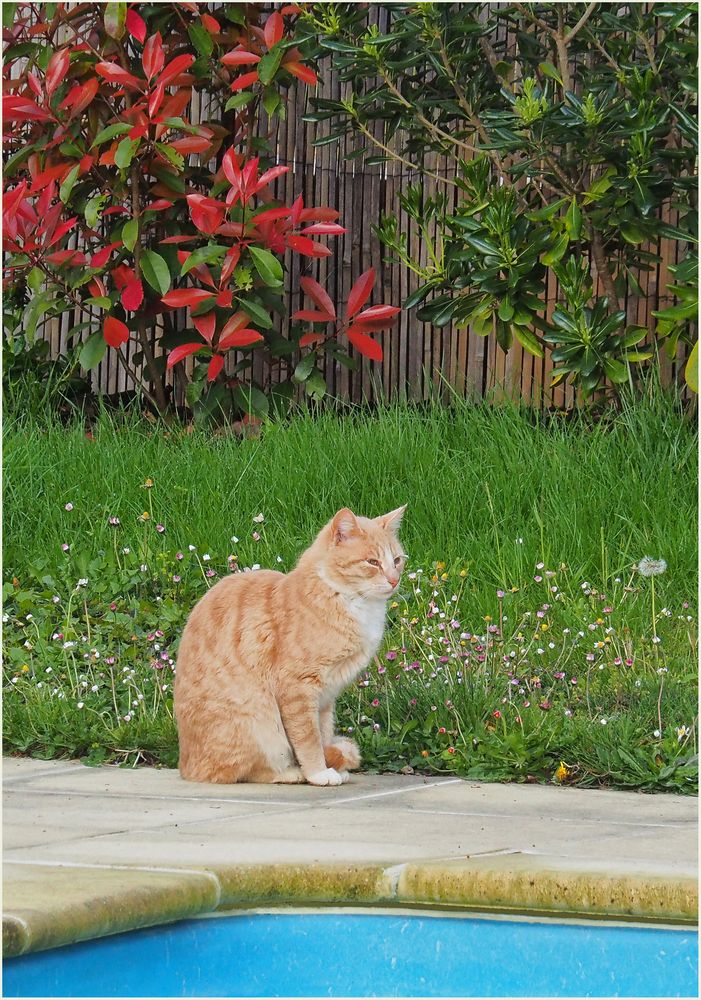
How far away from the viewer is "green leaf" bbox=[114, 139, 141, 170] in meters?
7.19

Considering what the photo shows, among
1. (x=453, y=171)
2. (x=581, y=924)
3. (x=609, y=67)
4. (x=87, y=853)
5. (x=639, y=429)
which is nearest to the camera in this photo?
(x=581, y=924)

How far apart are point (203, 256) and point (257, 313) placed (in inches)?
17.5

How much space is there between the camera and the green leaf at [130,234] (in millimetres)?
7430

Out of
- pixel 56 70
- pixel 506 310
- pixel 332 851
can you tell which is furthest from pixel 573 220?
pixel 332 851

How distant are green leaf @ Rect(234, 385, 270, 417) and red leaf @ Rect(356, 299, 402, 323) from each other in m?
0.73

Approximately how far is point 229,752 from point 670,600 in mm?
2263

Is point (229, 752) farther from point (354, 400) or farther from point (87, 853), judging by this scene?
point (354, 400)

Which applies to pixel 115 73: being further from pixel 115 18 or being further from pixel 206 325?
pixel 206 325

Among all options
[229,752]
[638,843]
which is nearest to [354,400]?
[229,752]

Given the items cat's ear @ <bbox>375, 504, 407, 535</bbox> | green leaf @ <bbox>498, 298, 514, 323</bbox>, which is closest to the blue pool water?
cat's ear @ <bbox>375, 504, 407, 535</bbox>

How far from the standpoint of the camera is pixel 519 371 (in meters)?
7.73

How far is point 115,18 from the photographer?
24.3 ft

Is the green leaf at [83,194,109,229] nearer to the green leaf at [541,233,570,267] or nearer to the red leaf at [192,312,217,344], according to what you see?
the red leaf at [192,312,217,344]

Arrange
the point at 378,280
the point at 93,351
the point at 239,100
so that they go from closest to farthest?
the point at 239,100, the point at 93,351, the point at 378,280
